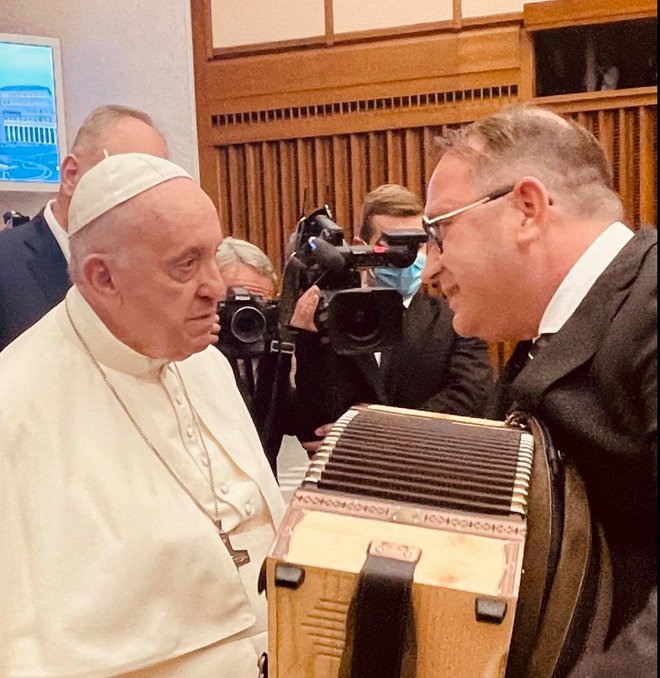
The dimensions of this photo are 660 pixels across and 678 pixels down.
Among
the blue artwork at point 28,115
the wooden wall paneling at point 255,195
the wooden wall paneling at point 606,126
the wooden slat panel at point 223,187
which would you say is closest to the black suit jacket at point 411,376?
the wooden wall paneling at point 606,126

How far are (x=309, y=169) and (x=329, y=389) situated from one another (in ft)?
8.28

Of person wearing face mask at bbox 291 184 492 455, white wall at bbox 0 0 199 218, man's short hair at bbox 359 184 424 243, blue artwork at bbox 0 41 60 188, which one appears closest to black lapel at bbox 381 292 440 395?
person wearing face mask at bbox 291 184 492 455

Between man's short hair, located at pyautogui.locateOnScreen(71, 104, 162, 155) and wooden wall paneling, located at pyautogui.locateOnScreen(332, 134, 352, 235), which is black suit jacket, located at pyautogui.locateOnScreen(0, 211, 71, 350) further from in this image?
wooden wall paneling, located at pyautogui.locateOnScreen(332, 134, 352, 235)

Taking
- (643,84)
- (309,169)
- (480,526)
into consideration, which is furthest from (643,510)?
(309,169)

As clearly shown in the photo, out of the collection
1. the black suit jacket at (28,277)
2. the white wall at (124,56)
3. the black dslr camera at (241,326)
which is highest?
the white wall at (124,56)

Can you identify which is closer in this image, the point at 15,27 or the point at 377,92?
the point at 377,92

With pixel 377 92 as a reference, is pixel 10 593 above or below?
below

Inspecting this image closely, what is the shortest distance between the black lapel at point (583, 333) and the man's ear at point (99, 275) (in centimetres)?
94

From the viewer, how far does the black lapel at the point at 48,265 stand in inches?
110

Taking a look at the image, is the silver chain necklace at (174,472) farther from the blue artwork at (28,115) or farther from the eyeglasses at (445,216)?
the blue artwork at (28,115)

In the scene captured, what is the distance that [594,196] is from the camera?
5.49ft

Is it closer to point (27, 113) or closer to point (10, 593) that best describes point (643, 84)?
point (27, 113)

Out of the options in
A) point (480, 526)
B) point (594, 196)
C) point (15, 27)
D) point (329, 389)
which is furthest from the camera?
point (15, 27)

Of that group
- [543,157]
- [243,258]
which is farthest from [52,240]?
[543,157]
